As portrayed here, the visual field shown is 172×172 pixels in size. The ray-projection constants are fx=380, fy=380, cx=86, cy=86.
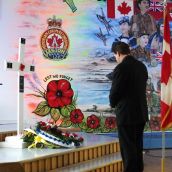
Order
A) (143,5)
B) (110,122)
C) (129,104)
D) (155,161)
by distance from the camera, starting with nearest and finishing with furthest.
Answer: (129,104) → (155,161) → (110,122) → (143,5)

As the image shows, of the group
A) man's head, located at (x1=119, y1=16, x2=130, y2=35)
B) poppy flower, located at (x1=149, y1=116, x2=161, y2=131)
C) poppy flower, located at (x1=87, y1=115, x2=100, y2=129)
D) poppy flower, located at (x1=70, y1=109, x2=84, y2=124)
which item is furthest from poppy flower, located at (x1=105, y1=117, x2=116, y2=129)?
man's head, located at (x1=119, y1=16, x2=130, y2=35)

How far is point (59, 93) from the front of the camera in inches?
249

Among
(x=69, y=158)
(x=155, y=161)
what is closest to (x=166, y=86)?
(x=69, y=158)

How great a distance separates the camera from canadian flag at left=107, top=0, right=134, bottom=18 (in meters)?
6.58

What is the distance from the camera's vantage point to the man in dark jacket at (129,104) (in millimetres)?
3717

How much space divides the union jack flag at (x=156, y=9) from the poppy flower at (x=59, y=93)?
6.57ft

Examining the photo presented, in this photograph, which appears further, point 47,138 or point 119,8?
point 119,8

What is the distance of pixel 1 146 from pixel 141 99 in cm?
178

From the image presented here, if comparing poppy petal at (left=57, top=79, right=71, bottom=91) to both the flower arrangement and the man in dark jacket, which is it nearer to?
the flower arrangement

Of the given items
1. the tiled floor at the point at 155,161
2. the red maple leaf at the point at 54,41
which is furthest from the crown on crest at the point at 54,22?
the tiled floor at the point at 155,161

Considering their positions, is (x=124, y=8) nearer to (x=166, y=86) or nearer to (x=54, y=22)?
(x=54, y=22)

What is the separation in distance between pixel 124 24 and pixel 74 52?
104 cm

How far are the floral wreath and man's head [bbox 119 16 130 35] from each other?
1.36m

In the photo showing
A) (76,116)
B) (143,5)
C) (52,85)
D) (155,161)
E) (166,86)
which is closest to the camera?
(166,86)
